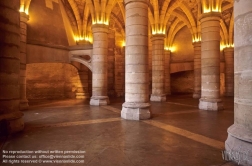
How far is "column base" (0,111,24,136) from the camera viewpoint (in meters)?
4.84

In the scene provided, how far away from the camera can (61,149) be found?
3969 millimetres

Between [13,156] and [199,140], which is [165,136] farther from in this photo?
[13,156]

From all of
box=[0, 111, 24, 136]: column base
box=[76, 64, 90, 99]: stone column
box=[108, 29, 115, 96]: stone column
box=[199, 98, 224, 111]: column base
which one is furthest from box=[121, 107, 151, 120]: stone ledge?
box=[108, 29, 115, 96]: stone column

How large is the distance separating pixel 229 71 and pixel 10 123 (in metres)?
20.3

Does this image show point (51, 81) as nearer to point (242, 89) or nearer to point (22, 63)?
point (22, 63)

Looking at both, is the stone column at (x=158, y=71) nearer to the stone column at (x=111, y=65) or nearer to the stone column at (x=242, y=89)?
the stone column at (x=111, y=65)

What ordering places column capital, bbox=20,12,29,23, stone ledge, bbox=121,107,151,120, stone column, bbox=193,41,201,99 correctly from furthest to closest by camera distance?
stone column, bbox=193,41,201,99 → column capital, bbox=20,12,29,23 → stone ledge, bbox=121,107,151,120

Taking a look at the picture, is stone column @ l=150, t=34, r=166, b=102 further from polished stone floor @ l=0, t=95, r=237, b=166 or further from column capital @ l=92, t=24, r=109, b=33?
polished stone floor @ l=0, t=95, r=237, b=166

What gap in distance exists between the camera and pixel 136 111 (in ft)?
23.7

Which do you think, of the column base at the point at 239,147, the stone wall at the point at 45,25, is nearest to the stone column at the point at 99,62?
the stone wall at the point at 45,25

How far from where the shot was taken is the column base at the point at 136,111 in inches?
283

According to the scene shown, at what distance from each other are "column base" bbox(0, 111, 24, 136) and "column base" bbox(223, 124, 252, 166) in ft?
17.1

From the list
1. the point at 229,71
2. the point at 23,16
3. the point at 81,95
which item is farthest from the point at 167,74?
the point at 23,16

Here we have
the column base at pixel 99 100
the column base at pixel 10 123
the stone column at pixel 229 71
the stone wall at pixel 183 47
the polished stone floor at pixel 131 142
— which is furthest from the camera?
the stone wall at pixel 183 47
